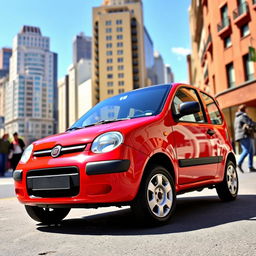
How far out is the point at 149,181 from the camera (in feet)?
10.8

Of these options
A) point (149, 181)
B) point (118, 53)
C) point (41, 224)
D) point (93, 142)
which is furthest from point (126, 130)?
point (118, 53)

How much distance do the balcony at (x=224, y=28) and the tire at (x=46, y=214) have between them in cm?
2480

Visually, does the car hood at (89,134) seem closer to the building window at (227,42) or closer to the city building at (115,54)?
the building window at (227,42)

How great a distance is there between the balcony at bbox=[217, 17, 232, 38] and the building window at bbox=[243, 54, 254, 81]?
10.4 feet

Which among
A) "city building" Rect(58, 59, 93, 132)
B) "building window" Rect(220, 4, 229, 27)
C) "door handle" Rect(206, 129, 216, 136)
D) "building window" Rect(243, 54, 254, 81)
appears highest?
"city building" Rect(58, 59, 93, 132)

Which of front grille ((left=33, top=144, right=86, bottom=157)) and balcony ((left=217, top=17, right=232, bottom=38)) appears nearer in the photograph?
front grille ((left=33, top=144, right=86, bottom=157))

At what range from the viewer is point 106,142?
3.21 meters

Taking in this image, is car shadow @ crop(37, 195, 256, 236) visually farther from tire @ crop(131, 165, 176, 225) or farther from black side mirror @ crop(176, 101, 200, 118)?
black side mirror @ crop(176, 101, 200, 118)

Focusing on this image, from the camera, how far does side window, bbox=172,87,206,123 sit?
415 centimetres

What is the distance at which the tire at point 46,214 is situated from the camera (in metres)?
3.75

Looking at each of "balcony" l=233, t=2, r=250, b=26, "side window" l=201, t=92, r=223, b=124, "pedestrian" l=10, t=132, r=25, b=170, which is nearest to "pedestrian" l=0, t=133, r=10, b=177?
"pedestrian" l=10, t=132, r=25, b=170

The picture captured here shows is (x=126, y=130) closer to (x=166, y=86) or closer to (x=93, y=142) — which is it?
(x=93, y=142)

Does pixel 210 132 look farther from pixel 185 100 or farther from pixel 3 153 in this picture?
pixel 3 153

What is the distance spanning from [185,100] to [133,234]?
213cm
